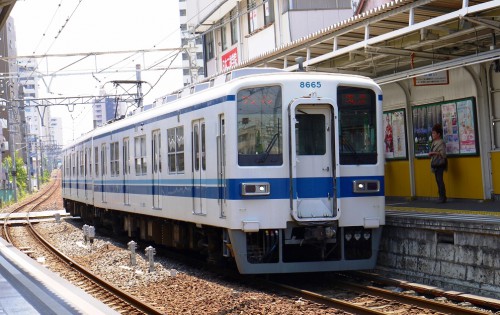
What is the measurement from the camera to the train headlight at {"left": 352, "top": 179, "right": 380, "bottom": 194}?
36.0ft

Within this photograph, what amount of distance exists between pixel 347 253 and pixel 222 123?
→ 2.49m

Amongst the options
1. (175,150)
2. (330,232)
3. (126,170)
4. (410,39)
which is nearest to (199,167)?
(175,150)

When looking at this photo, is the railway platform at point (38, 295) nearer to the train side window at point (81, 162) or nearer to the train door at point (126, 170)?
the train door at point (126, 170)

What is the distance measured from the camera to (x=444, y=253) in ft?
34.3

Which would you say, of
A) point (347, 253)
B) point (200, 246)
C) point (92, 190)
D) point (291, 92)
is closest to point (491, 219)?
point (347, 253)

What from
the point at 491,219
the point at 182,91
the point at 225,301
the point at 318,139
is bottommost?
the point at 225,301

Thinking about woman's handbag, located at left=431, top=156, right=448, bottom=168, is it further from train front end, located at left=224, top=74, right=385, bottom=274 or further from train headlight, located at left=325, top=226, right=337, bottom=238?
train headlight, located at left=325, top=226, right=337, bottom=238

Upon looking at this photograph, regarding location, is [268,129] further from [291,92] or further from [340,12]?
[340,12]

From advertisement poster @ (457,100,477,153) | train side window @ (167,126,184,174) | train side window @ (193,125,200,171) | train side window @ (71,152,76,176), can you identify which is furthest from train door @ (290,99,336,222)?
train side window @ (71,152,76,176)

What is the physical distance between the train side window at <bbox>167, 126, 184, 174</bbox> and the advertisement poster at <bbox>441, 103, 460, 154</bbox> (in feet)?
16.1

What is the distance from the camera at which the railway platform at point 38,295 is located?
29.7 feet

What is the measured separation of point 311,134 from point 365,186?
1.05 m

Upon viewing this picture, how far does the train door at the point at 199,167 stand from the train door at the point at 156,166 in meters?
2.12

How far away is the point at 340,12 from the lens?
78.2 feet
